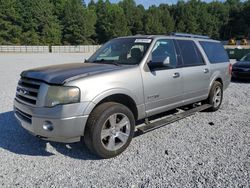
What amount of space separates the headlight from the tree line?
61.5 meters

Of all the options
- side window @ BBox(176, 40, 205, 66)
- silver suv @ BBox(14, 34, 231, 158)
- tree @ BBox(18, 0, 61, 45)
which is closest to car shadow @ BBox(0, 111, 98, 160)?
silver suv @ BBox(14, 34, 231, 158)

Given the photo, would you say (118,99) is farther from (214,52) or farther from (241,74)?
(241,74)

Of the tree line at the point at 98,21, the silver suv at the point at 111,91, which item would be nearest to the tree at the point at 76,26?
the tree line at the point at 98,21

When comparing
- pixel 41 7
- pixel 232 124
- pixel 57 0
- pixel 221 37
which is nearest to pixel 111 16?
pixel 57 0

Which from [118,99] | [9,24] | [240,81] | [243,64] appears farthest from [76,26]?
[118,99]

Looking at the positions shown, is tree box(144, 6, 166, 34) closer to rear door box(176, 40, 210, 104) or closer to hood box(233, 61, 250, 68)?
hood box(233, 61, 250, 68)

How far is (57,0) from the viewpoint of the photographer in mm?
88188

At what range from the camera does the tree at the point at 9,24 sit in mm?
61781

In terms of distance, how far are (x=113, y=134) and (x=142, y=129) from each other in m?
0.59

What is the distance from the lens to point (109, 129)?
14.3 feet

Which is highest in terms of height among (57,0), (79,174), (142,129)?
(57,0)

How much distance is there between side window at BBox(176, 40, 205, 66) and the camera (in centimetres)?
585

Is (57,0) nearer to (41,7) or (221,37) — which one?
(41,7)

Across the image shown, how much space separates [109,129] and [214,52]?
4104mm
